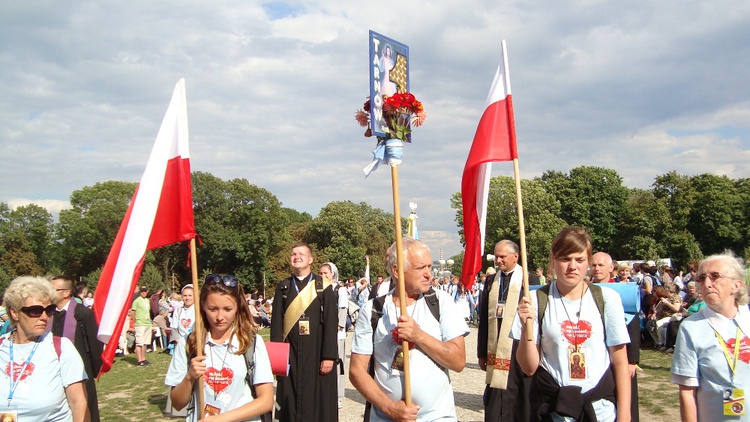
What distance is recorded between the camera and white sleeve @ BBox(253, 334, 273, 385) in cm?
374

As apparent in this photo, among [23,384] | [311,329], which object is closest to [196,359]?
[23,384]

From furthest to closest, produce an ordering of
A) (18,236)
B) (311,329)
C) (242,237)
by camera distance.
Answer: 1. (18,236)
2. (242,237)
3. (311,329)

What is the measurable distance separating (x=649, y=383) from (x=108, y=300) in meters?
9.54

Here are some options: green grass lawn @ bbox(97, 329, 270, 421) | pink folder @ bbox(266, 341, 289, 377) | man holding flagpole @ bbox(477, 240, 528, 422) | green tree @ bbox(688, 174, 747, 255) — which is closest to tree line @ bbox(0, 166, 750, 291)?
green tree @ bbox(688, 174, 747, 255)

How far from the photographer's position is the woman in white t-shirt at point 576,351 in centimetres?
341

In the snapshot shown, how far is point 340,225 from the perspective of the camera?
2685 inches

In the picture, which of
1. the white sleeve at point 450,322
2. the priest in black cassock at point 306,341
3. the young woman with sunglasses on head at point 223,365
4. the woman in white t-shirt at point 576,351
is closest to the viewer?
the woman in white t-shirt at point 576,351

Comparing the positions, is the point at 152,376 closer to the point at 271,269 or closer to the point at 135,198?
the point at 135,198

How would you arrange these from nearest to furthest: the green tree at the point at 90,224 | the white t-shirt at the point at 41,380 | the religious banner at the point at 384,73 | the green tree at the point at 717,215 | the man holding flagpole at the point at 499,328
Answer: the white t-shirt at the point at 41,380 → the religious banner at the point at 384,73 → the man holding flagpole at the point at 499,328 → the green tree at the point at 717,215 → the green tree at the point at 90,224

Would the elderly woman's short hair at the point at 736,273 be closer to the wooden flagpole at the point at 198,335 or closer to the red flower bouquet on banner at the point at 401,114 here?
the red flower bouquet on banner at the point at 401,114

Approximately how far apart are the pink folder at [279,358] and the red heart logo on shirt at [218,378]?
0.58 m

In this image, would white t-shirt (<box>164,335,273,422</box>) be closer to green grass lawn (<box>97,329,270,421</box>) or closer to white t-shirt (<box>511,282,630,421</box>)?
white t-shirt (<box>511,282,630,421</box>)

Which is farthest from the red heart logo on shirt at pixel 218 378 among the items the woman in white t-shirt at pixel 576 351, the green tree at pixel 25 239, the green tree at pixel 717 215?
the green tree at pixel 25 239

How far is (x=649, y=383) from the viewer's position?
10.6 metres
